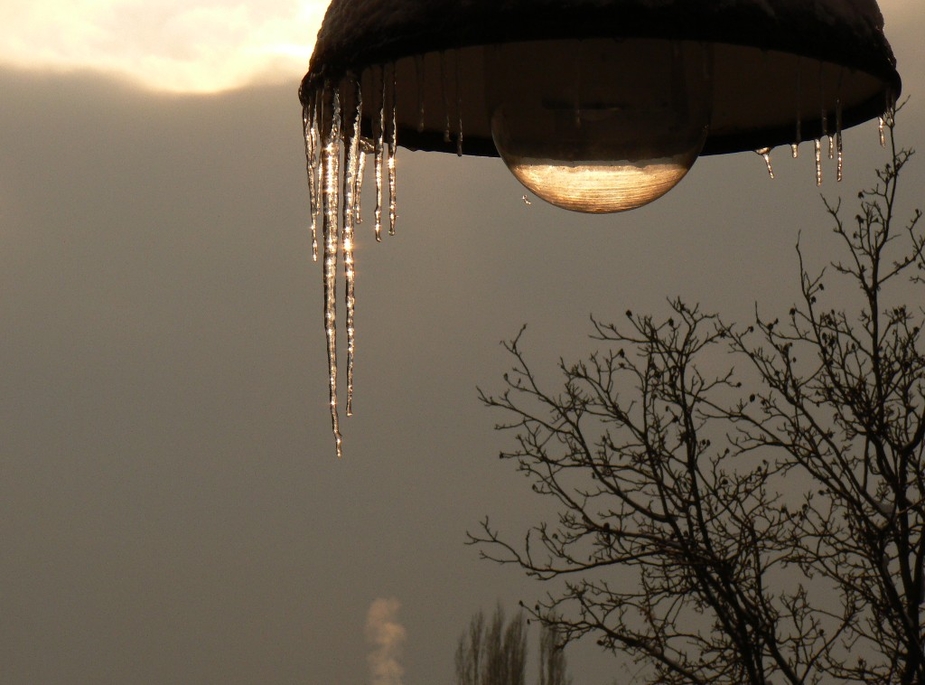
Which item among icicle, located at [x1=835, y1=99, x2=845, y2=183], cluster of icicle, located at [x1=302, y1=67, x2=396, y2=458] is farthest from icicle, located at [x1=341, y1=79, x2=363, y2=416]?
icicle, located at [x1=835, y1=99, x2=845, y2=183]

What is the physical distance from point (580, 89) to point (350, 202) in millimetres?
380

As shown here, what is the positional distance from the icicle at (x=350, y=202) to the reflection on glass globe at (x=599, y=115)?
0.26 metres

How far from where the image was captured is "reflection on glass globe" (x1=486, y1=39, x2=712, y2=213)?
1640 mm

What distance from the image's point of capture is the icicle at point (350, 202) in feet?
4.64

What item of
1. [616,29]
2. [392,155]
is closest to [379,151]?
[392,155]

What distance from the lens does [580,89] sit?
1649 mm

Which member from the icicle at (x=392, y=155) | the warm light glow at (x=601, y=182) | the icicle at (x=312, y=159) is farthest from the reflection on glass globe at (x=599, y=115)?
the icicle at (x=312, y=159)

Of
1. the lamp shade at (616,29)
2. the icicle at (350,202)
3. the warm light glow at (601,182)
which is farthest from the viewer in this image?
the warm light glow at (601,182)

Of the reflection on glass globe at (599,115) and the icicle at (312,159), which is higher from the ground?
the reflection on glass globe at (599,115)

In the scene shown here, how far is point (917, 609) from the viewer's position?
6.94m

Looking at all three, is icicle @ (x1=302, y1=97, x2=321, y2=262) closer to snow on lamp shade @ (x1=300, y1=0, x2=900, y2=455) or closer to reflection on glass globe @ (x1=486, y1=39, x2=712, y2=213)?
snow on lamp shade @ (x1=300, y1=0, x2=900, y2=455)

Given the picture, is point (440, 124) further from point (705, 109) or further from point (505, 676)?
point (505, 676)

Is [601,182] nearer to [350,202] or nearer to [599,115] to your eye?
[599,115]

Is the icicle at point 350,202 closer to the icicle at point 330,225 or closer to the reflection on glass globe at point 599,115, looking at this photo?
the icicle at point 330,225
